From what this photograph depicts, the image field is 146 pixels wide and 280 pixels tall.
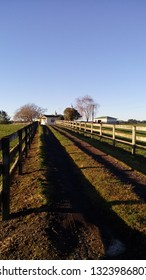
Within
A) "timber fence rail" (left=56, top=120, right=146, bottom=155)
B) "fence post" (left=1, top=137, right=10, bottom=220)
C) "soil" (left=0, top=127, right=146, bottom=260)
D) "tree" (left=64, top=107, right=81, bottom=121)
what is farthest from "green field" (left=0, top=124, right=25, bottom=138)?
"tree" (left=64, top=107, right=81, bottom=121)

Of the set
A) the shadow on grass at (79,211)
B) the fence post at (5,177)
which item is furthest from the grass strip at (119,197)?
the fence post at (5,177)

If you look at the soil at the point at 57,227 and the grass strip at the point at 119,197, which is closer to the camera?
the soil at the point at 57,227

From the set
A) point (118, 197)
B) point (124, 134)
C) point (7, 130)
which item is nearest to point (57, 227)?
point (118, 197)

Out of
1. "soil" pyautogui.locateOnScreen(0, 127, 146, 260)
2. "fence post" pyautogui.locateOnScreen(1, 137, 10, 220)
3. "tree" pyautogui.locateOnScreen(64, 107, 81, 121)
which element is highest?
"tree" pyautogui.locateOnScreen(64, 107, 81, 121)

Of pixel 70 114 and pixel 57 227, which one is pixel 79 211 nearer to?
pixel 57 227

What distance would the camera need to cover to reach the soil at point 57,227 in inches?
167

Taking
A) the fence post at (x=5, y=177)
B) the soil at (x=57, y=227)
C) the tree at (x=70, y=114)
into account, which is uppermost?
the tree at (x=70, y=114)

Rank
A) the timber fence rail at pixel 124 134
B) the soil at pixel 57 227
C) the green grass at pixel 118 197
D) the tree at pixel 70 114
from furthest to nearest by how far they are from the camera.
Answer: the tree at pixel 70 114 < the timber fence rail at pixel 124 134 < the green grass at pixel 118 197 < the soil at pixel 57 227

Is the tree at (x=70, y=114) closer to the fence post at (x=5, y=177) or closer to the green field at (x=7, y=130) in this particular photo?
the green field at (x=7, y=130)

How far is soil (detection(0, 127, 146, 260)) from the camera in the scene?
4242 mm

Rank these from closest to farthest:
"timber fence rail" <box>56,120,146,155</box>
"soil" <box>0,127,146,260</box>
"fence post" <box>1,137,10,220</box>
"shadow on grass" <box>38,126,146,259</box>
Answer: "soil" <box>0,127,146,260</box> < "shadow on grass" <box>38,126,146,259</box> < "fence post" <box>1,137,10,220</box> < "timber fence rail" <box>56,120,146,155</box>

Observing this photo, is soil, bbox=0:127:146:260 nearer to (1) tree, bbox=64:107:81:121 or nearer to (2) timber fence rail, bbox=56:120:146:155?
(2) timber fence rail, bbox=56:120:146:155

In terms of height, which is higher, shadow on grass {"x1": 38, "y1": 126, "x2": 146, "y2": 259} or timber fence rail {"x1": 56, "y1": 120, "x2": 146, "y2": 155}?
timber fence rail {"x1": 56, "y1": 120, "x2": 146, "y2": 155}

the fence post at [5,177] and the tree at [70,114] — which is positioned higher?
the tree at [70,114]
